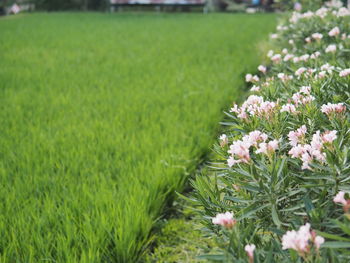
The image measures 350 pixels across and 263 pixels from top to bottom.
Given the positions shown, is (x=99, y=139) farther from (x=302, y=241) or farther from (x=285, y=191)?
(x=302, y=241)

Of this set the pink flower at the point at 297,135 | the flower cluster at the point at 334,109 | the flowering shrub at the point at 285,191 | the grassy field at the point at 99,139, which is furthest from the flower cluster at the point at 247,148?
the grassy field at the point at 99,139

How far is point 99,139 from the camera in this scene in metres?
2.64

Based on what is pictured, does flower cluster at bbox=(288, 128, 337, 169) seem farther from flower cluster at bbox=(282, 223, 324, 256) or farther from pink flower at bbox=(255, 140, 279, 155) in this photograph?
flower cluster at bbox=(282, 223, 324, 256)

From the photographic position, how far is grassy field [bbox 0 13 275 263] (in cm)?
162

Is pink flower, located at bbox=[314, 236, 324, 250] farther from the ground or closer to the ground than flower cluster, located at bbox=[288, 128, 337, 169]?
closer to the ground

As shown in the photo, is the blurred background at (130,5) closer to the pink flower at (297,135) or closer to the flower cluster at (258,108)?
the flower cluster at (258,108)

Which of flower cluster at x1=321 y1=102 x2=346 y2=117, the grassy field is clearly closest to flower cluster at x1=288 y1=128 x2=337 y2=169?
flower cluster at x1=321 y1=102 x2=346 y2=117

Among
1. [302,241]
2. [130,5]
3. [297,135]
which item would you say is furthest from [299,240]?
[130,5]

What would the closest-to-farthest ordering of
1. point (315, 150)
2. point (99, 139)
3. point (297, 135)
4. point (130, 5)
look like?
point (315, 150), point (297, 135), point (99, 139), point (130, 5)

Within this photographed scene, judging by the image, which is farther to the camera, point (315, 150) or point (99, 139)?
point (99, 139)

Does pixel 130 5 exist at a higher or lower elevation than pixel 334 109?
lower

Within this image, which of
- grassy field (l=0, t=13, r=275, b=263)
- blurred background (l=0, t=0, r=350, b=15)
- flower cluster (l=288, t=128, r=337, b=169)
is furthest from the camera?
blurred background (l=0, t=0, r=350, b=15)

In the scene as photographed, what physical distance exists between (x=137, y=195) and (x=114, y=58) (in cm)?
402

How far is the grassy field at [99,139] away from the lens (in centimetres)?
162
